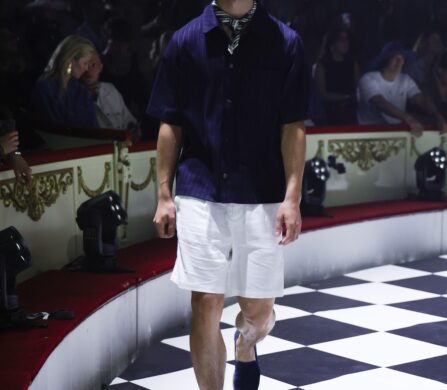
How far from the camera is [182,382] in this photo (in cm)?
417

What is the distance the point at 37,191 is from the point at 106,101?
83.3 inches

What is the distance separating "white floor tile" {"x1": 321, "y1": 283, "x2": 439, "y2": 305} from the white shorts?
2.55 meters

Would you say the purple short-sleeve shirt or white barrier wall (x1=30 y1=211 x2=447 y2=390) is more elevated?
the purple short-sleeve shirt

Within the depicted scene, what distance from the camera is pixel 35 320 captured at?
375 cm

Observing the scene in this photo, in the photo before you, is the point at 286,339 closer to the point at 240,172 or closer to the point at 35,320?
the point at 35,320

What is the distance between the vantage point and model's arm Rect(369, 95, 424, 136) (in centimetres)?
791

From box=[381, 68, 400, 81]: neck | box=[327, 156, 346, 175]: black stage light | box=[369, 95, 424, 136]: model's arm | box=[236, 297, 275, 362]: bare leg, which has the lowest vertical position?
box=[236, 297, 275, 362]: bare leg

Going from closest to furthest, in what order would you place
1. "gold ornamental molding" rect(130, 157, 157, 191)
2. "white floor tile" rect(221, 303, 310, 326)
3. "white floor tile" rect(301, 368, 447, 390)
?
"white floor tile" rect(301, 368, 447, 390), "white floor tile" rect(221, 303, 310, 326), "gold ornamental molding" rect(130, 157, 157, 191)

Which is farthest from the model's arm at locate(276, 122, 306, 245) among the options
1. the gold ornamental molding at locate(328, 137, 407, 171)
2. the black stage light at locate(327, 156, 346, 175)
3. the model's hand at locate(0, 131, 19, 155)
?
the gold ornamental molding at locate(328, 137, 407, 171)

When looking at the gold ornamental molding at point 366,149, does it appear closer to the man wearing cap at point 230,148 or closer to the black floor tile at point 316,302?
the black floor tile at point 316,302

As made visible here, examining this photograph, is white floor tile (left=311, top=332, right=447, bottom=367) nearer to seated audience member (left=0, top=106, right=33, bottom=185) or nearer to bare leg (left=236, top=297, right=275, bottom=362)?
bare leg (left=236, top=297, right=275, bottom=362)

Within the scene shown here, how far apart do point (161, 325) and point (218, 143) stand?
6.37ft

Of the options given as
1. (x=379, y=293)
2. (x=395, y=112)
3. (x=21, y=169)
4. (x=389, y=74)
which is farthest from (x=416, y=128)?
(x=21, y=169)

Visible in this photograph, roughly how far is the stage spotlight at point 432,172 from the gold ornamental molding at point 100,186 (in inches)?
114
